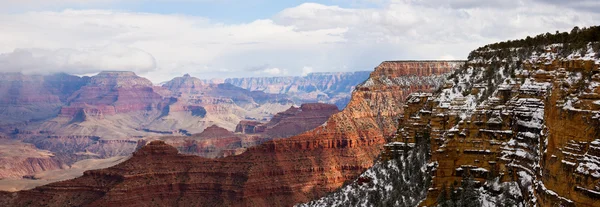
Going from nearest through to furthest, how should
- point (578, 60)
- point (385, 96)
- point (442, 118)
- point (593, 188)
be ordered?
point (593, 188) < point (578, 60) < point (442, 118) < point (385, 96)

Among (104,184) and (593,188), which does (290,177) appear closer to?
(104,184)

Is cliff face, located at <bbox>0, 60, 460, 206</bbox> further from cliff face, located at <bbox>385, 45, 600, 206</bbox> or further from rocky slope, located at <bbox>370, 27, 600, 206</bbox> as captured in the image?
cliff face, located at <bbox>385, 45, 600, 206</bbox>

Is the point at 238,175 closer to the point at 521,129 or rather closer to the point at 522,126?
the point at 521,129

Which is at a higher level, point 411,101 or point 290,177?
point 411,101

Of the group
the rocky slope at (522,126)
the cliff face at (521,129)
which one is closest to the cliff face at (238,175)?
the rocky slope at (522,126)

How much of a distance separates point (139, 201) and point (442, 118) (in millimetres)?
87673

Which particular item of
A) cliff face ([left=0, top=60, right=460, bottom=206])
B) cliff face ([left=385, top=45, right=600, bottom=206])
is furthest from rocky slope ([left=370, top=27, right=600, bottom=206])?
cliff face ([left=0, top=60, right=460, bottom=206])

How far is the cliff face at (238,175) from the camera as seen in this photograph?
12469 cm

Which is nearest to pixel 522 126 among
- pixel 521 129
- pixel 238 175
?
pixel 521 129

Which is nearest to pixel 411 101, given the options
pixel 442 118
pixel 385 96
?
pixel 442 118

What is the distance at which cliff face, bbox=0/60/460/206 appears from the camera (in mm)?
124688

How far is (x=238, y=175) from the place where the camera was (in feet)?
436

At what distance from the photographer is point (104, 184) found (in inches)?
4978

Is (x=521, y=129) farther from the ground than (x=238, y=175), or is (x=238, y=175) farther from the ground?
(x=521, y=129)
